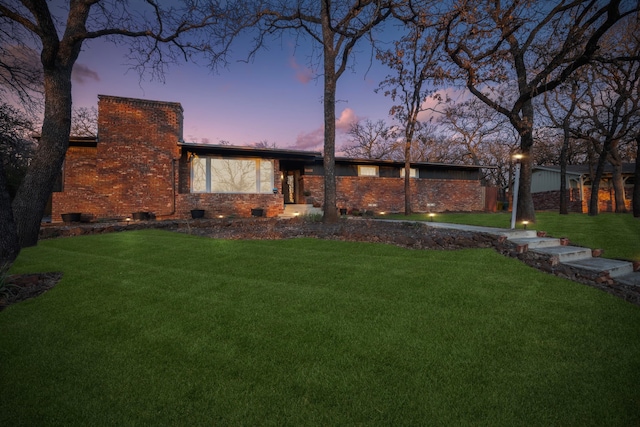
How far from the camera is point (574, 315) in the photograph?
9.75 feet

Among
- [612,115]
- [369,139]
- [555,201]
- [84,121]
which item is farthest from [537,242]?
[84,121]

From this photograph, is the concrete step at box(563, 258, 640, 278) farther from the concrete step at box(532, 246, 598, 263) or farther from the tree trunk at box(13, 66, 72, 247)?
the tree trunk at box(13, 66, 72, 247)

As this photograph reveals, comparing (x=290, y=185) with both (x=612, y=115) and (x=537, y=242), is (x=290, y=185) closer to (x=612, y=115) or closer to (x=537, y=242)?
(x=537, y=242)

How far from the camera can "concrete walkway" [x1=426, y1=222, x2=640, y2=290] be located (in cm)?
470

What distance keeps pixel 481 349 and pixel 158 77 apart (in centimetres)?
1166

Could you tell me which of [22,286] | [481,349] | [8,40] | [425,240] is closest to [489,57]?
[425,240]

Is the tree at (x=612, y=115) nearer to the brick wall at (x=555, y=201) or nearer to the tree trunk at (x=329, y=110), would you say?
the brick wall at (x=555, y=201)

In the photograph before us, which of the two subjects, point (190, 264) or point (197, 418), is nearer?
point (197, 418)

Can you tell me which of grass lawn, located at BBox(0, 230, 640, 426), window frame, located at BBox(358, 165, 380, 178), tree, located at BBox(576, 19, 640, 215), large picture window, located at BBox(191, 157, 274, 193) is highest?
tree, located at BBox(576, 19, 640, 215)

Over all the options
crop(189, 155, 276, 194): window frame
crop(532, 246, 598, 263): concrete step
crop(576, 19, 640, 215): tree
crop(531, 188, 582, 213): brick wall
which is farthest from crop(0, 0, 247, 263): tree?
crop(531, 188, 582, 213): brick wall

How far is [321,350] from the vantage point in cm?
228

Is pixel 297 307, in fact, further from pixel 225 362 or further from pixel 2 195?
pixel 2 195

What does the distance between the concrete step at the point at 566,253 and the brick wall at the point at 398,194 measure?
1298 centimetres

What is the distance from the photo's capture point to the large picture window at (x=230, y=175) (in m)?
14.8
